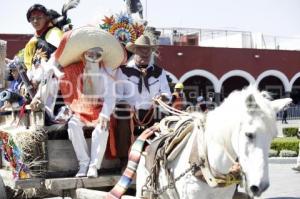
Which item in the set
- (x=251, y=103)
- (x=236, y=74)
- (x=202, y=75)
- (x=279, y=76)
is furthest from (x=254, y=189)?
(x=279, y=76)

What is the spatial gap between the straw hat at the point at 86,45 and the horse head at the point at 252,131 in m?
2.54

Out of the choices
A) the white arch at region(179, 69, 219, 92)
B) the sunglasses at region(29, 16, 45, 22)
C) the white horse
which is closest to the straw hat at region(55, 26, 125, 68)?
the sunglasses at region(29, 16, 45, 22)

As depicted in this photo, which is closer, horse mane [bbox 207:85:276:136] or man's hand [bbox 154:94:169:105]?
horse mane [bbox 207:85:276:136]

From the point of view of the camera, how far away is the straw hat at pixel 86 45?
552cm

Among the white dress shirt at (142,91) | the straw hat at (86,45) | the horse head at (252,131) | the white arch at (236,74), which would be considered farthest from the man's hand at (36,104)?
the white arch at (236,74)

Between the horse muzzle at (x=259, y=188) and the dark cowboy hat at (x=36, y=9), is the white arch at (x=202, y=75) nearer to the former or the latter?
the dark cowboy hat at (x=36, y=9)

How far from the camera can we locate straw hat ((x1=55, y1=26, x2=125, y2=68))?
18.1ft

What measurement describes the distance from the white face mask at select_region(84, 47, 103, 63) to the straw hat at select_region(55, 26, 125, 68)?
0.04 metres

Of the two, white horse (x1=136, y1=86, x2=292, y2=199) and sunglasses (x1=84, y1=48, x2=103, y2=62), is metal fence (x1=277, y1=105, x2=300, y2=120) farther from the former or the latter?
→ white horse (x1=136, y1=86, x2=292, y2=199)

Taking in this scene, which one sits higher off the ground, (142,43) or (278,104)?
(142,43)

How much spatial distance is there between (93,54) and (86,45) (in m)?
0.16

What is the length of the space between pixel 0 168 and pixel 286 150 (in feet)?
31.2

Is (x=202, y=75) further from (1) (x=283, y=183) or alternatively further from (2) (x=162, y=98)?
(2) (x=162, y=98)

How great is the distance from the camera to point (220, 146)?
141 inches
